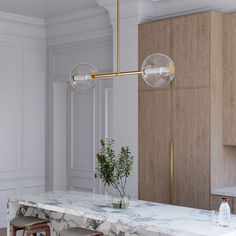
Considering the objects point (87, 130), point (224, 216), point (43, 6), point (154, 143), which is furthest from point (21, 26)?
point (224, 216)

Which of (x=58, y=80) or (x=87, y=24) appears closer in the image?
(x=87, y=24)

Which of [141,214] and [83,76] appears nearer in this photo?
[141,214]

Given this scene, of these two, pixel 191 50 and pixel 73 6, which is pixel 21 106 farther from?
pixel 191 50

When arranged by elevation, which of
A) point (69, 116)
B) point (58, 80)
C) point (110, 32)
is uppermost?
point (110, 32)

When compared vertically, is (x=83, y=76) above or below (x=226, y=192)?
above

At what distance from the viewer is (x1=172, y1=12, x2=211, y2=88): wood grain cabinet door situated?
5.15m

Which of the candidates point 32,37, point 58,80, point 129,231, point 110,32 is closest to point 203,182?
point 129,231

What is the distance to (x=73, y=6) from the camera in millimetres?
6512

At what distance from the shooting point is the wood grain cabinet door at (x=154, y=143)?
5.51m

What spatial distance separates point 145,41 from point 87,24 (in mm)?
1366

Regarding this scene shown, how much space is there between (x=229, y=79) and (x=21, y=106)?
325 centimetres

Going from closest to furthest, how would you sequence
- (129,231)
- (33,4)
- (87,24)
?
(129,231), (33,4), (87,24)

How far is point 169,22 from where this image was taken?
5488 mm

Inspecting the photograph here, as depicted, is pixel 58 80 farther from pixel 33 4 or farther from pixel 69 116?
pixel 33 4
